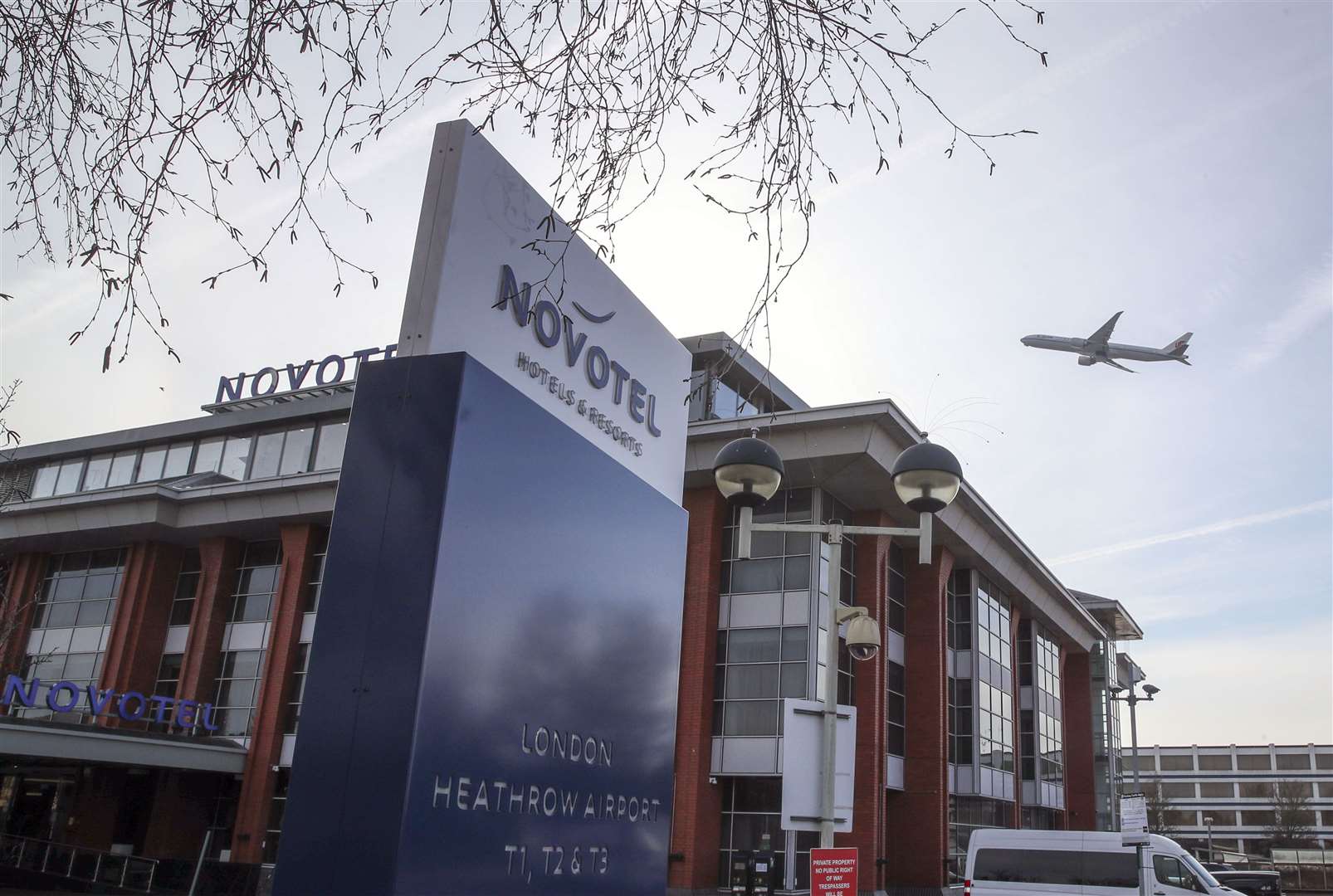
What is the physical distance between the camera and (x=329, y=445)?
127 ft

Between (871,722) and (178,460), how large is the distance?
91.6 feet

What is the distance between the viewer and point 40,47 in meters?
4.64

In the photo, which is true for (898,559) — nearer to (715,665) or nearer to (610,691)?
(715,665)

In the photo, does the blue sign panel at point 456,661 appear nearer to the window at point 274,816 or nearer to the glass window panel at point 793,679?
the glass window panel at point 793,679

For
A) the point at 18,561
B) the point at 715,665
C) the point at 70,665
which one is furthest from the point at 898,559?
the point at 18,561

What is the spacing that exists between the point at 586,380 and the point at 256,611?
3602 cm

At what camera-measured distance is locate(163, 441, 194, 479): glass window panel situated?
41844 millimetres

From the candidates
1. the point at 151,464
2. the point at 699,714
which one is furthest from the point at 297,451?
the point at 699,714

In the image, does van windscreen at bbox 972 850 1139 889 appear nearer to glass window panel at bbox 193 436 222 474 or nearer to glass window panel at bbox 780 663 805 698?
glass window panel at bbox 780 663 805 698

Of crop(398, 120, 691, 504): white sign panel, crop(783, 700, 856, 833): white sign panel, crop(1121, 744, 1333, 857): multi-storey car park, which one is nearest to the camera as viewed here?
crop(398, 120, 691, 504): white sign panel

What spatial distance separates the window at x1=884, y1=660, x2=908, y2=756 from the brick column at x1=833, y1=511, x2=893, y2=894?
1531mm

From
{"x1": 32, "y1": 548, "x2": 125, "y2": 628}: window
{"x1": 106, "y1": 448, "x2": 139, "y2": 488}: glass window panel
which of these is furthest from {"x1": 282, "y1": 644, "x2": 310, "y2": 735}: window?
{"x1": 106, "y1": 448, "x2": 139, "y2": 488}: glass window panel

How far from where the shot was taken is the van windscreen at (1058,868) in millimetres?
24516

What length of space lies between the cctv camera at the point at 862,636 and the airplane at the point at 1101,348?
165 feet
